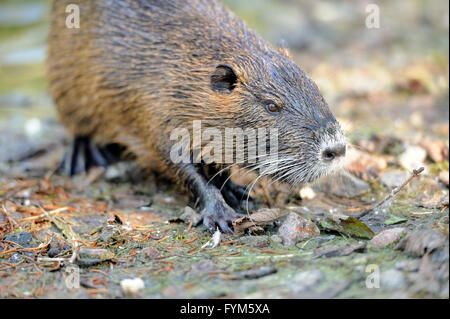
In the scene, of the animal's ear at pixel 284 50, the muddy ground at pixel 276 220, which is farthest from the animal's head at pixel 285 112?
the muddy ground at pixel 276 220

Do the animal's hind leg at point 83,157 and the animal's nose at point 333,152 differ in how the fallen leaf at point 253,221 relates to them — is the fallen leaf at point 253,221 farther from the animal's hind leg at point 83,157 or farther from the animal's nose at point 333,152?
the animal's hind leg at point 83,157

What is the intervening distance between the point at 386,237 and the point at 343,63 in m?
5.51

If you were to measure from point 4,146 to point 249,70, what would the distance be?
11.6ft

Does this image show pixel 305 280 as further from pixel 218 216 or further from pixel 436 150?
pixel 436 150

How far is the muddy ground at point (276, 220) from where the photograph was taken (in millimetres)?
2900

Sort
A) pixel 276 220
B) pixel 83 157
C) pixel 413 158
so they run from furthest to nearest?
pixel 83 157, pixel 413 158, pixel 276 220

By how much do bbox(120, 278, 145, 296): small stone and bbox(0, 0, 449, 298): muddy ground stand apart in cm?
1

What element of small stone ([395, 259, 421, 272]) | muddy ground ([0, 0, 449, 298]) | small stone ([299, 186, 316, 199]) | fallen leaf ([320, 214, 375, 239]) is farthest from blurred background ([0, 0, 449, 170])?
small stone ([395, 259, 421, 272])

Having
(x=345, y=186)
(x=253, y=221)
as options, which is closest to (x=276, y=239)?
(x=253, y=221)

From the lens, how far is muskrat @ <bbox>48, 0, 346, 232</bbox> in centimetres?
379

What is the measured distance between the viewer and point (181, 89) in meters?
4.28

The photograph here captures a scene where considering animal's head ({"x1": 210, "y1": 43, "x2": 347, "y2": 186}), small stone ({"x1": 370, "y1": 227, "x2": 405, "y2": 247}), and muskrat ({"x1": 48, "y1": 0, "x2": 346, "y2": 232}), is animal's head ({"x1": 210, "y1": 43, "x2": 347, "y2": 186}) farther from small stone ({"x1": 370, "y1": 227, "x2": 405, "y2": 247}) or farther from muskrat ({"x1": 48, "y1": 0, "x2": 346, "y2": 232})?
small stone ({"x1": 370, "y1": 227, "x2": 405, "y2": 247})

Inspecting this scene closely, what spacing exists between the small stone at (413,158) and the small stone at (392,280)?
83.0 inches
